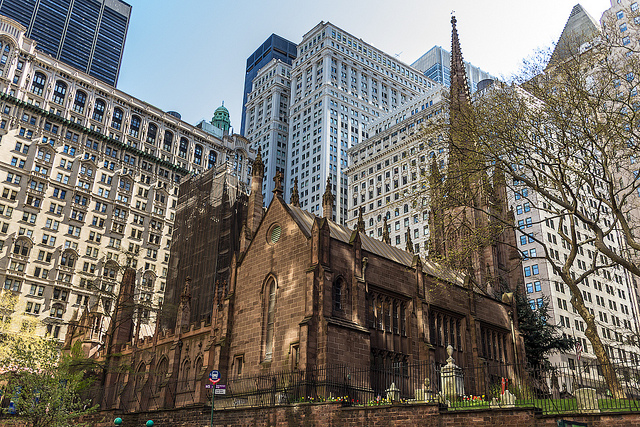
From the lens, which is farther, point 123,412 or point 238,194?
point 238,194

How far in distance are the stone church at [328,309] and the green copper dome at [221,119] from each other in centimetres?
10017

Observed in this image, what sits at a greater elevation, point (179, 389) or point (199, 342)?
point (199, 342)

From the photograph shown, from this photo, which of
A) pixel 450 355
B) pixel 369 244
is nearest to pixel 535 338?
pixel 369 244

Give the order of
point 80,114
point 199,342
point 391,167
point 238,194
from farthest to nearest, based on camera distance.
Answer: point 391,167
point 80,114
point 238,194
point 199,342

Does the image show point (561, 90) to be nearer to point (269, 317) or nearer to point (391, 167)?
point (269, 317)

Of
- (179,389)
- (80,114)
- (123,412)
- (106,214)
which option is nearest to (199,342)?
(179,389)

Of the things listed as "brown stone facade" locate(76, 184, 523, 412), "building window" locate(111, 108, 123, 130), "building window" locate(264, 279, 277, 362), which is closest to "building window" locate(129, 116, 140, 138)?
"building window" locate(111, 108, 123, 130)

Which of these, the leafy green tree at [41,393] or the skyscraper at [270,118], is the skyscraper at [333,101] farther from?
the leafy green tree at [41,393]

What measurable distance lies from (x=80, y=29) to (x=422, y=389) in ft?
603

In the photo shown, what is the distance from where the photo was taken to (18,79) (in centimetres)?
8050

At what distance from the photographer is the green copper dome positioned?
458ft

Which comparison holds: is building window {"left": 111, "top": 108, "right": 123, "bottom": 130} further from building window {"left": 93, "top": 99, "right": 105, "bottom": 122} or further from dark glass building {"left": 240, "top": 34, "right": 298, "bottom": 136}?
dark glass building {"left": 240, "top": 34, "right": 298, "bottom": 136}

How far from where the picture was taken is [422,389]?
971 inches

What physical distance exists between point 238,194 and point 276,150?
77.4 m
